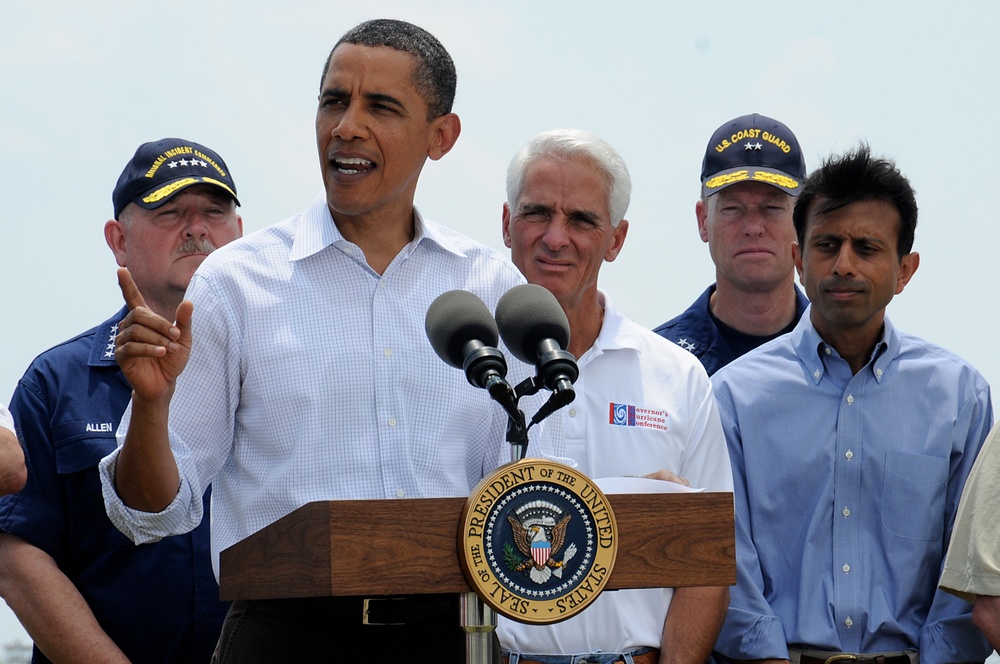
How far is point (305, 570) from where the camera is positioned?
91.6 inches

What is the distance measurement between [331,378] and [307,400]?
8 cm

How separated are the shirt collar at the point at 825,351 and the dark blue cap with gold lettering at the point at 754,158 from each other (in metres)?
1.01

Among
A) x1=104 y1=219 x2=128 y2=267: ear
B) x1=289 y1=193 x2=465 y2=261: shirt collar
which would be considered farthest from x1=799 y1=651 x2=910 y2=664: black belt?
x1=104 y1=219 x2=128 y2=267: ear

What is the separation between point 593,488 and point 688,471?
194cm

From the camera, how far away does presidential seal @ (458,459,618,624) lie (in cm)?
231

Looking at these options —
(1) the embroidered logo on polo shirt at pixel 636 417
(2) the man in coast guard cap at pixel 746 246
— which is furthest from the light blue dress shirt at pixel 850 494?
(2) the man in coast guard cap at pixel 746 246

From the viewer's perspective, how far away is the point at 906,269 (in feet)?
15.0

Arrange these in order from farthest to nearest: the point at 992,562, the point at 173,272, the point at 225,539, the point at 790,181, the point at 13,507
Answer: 1. the point at 790,181
2. the point at 173,272
3. the point at 13,507
4. the point at 992,562
5. the point at 225,539

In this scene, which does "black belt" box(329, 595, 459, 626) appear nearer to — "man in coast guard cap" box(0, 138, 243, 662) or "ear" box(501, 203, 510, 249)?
"man in coast guard cap" box(0, 138, 243, 662)

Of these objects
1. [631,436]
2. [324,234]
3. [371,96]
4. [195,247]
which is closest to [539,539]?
[324,234]

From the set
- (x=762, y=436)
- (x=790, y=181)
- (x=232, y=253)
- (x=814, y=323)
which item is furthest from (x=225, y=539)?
(x=790, y=181)

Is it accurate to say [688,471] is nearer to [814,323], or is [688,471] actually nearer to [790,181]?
[814,323]

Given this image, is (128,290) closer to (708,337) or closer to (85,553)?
(85,553)

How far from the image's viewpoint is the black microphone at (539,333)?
240 centimetres
